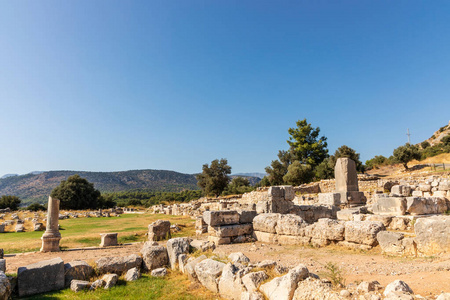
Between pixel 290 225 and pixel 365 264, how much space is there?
10.4 feet

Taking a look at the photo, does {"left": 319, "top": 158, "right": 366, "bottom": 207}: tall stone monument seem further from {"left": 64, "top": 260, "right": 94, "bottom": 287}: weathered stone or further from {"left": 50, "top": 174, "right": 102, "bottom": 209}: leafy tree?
{"left": 50, "top": 174, "right": 102, "bottom": 209}: leafy tree

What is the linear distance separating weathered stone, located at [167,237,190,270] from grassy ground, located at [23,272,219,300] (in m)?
0.88

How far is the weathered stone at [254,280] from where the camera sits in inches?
171

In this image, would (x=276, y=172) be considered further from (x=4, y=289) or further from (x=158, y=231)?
(x=4, y=289)

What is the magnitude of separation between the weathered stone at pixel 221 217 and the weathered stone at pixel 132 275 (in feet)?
12.0

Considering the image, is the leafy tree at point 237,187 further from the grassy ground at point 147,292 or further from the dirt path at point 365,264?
the grassy ground at point 147,292

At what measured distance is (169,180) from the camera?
398 feet

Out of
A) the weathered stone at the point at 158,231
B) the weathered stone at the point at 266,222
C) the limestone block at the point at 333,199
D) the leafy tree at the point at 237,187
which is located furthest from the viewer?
the leafy tree at the point at 237,187

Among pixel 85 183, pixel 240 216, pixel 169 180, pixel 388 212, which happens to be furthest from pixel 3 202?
pixel 169 180

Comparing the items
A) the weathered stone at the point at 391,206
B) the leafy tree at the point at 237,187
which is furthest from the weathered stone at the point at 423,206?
the leafy tree at the point at 237,187


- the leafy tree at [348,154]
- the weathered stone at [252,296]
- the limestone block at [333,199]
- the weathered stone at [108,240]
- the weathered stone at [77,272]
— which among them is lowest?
the weathered stone at [108,240]

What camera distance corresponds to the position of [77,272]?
20.2ft

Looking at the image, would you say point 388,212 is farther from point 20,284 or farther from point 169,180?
point 169,180

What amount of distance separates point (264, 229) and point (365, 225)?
11.2 ft
